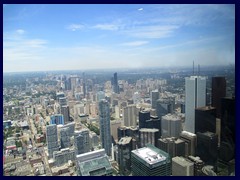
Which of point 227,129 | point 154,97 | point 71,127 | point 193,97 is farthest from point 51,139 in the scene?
point 227,129

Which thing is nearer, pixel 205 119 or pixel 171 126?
pixel 205 119

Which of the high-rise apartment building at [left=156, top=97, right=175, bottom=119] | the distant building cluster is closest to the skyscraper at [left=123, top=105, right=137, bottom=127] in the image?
the distant building cluster

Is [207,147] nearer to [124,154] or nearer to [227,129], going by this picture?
[227,129]

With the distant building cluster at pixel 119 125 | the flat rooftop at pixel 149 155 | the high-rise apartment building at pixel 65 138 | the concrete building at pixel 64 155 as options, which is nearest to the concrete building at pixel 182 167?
the distant building cluster at pixel 119 125

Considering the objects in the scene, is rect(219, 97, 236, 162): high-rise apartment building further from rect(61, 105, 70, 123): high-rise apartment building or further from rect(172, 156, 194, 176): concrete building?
rect(61, 105, 70, 123): high-rise apartment building

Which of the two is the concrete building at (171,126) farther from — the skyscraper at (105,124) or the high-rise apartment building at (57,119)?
the high-rise apartment building at (57,119)

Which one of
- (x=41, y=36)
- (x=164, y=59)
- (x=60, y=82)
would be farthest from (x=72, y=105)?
(x=164, y=59)
